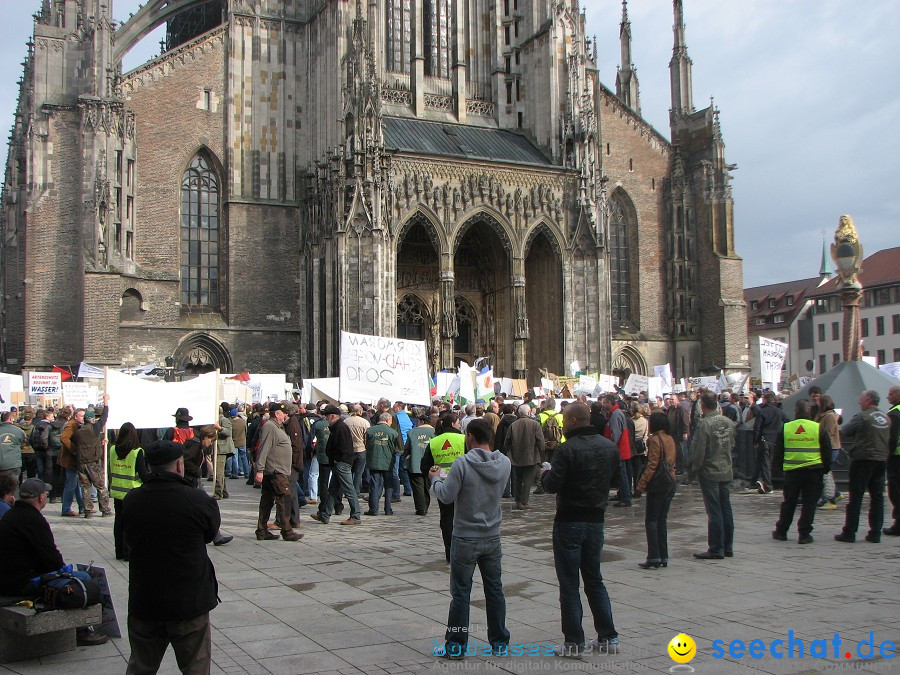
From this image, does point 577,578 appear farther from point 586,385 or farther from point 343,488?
point 586,385

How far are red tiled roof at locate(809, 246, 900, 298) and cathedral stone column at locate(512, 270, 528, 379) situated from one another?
3593cm

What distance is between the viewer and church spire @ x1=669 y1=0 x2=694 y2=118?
40.1m

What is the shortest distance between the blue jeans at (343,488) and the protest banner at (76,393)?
1132 cm

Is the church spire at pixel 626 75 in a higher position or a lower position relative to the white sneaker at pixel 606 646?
higher

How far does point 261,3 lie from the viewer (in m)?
34.0

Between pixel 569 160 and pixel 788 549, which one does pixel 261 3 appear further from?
pixel 788 549

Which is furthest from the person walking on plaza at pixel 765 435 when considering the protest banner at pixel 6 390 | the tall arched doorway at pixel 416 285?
the tall arched doorway at pixel 416 285

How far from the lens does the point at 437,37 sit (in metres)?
36.5

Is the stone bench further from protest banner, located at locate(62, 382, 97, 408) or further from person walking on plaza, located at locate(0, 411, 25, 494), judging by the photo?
protest banner, located at locate(62, 382, 97, 408)

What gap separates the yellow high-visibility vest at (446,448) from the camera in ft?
34.4

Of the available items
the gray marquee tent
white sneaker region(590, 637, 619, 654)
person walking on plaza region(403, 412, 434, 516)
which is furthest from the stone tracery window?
white sneaker region(590, 637, 619, 654)

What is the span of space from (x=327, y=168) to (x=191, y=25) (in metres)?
15.5

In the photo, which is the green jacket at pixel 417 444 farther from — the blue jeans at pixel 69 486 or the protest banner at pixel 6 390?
the protest banner at pixel 6 390

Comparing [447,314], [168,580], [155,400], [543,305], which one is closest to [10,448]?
[155,400]
